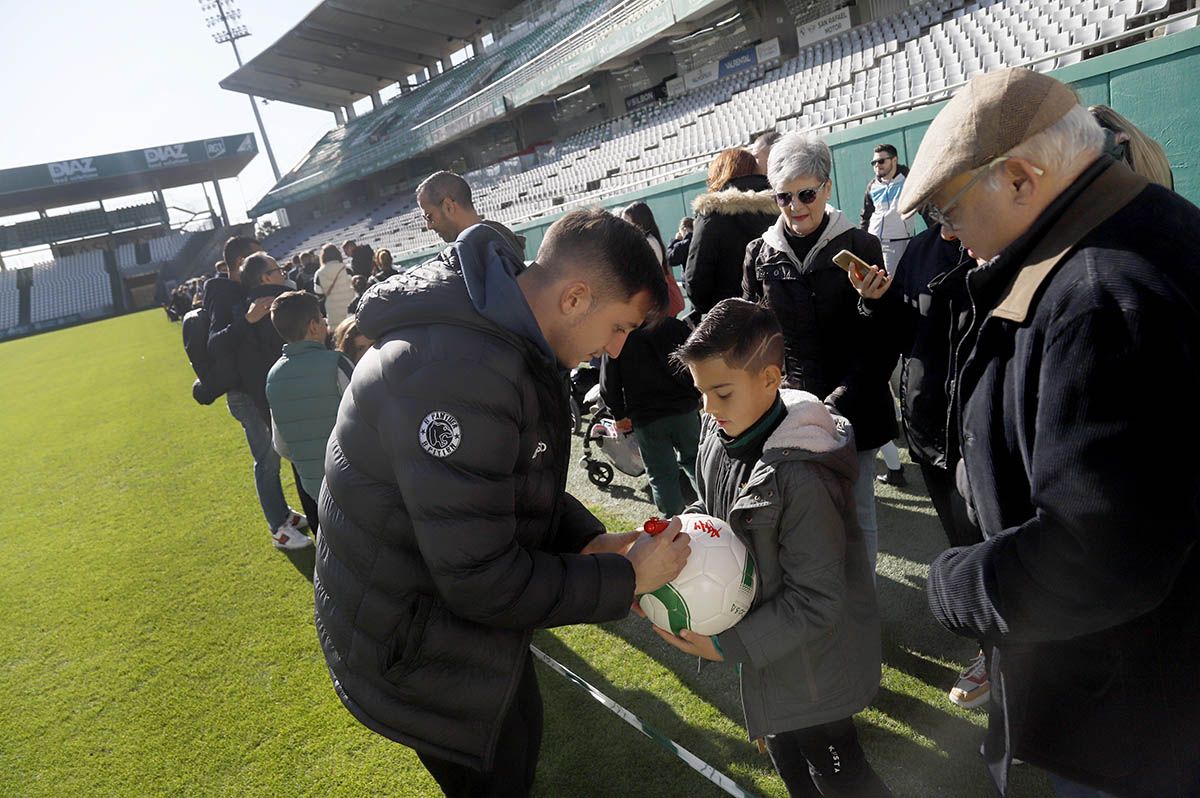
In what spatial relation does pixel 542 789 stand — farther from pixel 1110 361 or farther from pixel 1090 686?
pixel 1110 361

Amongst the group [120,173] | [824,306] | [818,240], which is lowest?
[824,306]

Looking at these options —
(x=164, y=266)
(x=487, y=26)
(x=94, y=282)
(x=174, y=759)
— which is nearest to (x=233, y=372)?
(x=174, y=759)

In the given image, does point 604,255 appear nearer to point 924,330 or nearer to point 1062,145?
point 1062,145

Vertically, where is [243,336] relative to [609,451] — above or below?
above

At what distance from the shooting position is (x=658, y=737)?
2980 mm

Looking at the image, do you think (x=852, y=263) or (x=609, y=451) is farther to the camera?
(x=609, y=451)

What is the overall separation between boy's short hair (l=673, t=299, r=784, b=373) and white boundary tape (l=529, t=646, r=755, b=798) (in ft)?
4.19

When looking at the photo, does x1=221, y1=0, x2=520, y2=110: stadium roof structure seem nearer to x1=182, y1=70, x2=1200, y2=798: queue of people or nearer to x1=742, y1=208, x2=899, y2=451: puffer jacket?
x1=742, y1=208, x2=899, y2=451: puffer jacket

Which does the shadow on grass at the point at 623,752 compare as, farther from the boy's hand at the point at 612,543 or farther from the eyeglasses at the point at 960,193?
the eyeglasses at the point at 960,193

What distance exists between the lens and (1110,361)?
3.66 feet

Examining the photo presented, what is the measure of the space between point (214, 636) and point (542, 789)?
3.06 meters

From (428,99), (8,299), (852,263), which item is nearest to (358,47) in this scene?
(428,99)

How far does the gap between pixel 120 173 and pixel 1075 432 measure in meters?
66.6

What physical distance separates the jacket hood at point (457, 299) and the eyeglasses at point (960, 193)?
0.87 metres
